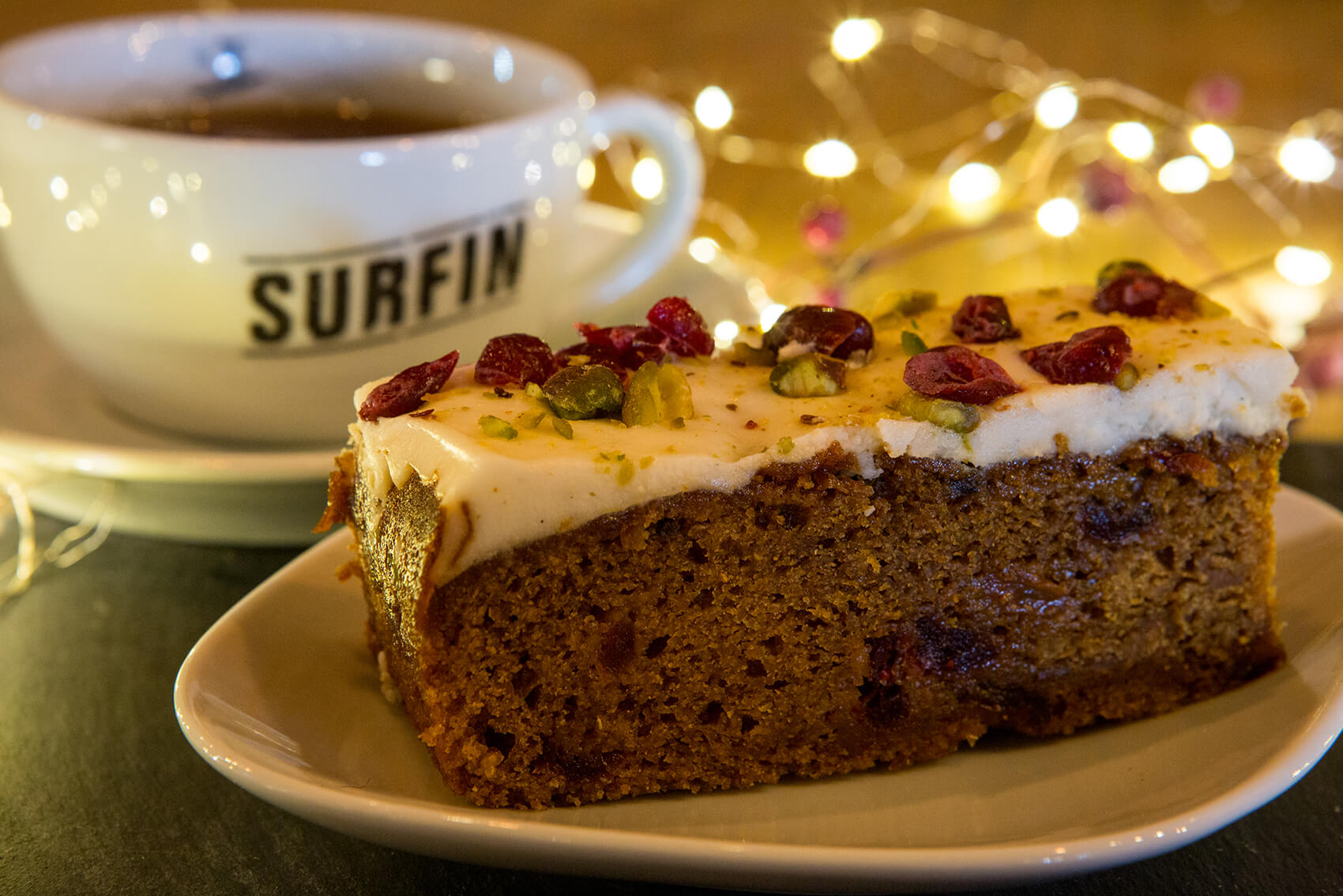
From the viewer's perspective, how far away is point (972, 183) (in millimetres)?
2867

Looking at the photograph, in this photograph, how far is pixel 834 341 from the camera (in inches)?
46.3

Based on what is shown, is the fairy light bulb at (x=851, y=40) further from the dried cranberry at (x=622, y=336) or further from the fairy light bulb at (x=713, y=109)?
the dried cranberry at (x=622, y=336)

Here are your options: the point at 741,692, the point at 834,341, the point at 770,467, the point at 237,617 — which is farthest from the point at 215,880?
the point at 834,341

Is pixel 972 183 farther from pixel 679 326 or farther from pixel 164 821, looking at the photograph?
pixel 164 821

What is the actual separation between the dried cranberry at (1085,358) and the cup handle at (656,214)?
93 centimetres

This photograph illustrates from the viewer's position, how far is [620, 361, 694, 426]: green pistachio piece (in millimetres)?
1042

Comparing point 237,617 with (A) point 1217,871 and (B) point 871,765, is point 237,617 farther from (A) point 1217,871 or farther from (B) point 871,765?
(A) point 1217,871

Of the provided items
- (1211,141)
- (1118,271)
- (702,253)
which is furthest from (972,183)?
(1118,271)

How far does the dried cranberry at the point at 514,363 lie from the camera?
44.1 inches

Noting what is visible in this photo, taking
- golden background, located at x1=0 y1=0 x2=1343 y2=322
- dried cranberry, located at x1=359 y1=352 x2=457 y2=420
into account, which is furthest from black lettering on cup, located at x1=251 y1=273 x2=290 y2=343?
golden background, located at x1=0 y1=0 x2=1343 y2=322

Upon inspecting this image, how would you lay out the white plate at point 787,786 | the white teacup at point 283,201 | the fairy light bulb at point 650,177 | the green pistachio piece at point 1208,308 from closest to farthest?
the white plate at point 787,786 < the green pistachio piece at point 1208,308 < the white teacup at point 283,201 < the fairy light bulb at point 650,177

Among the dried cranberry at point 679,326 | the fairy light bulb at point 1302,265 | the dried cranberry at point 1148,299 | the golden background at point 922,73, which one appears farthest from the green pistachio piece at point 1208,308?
the golden background at point 922,73

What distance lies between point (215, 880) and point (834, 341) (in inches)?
28.4

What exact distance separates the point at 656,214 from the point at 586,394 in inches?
40.2
